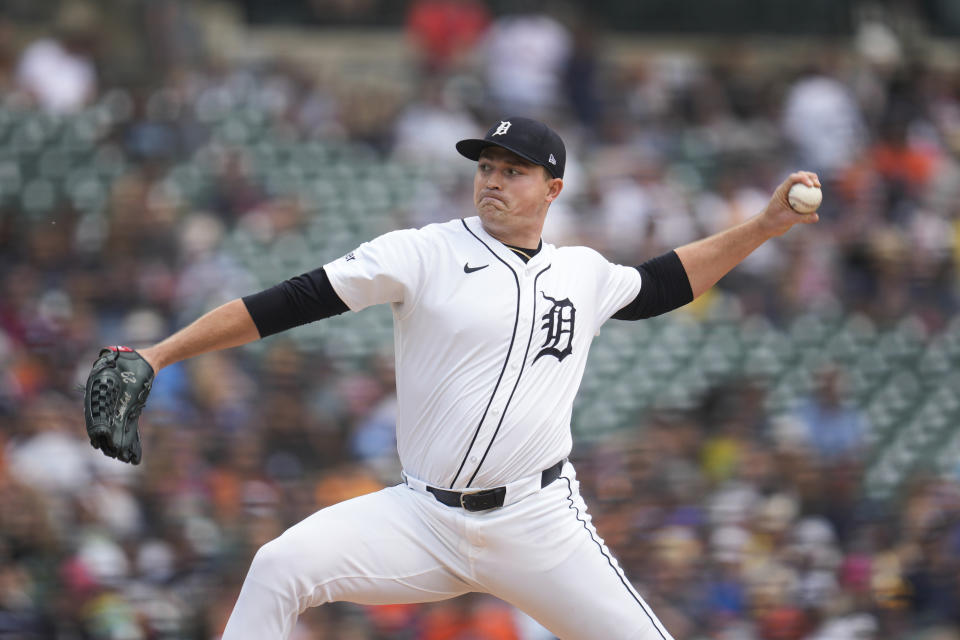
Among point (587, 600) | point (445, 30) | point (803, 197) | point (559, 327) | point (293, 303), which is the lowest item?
point (587, 600)

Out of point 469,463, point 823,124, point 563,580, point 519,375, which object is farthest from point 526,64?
point 563,580

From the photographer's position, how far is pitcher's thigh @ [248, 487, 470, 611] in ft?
13.8

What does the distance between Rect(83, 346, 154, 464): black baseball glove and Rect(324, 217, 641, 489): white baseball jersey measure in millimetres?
678

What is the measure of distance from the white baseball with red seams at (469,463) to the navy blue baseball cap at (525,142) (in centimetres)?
32

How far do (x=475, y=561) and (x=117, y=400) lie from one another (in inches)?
48.8

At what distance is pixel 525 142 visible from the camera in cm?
445

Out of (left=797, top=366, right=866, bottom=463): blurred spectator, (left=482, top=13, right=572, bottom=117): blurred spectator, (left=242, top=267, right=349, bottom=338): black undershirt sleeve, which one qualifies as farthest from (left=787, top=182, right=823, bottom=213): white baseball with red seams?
(left=482, top=13, right=572, bottom=117): blurred spectator

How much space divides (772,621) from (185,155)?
17.9ft

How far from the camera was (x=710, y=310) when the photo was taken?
9883mm

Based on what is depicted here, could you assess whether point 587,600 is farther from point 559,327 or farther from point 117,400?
point 117,400

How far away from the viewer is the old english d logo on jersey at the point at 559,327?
4.45 m

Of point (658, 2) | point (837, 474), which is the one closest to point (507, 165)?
point (837, 474)

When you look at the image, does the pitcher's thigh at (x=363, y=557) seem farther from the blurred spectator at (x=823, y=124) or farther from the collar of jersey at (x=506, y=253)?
the blurred spectator at (x=823, y=124)

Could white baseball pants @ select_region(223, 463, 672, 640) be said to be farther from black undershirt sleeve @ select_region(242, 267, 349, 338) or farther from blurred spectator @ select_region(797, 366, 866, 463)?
blurred spectator @ select_region(797, 366, 866, 463)
